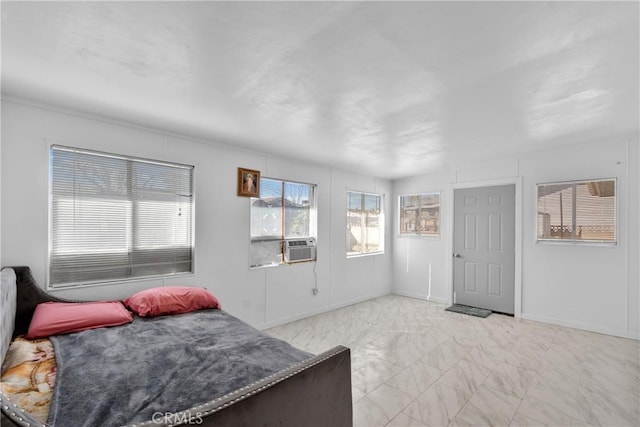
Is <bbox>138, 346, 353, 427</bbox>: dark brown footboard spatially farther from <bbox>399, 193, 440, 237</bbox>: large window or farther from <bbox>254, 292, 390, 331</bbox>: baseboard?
<bbox>399, 193, 440, 237</bbox>: large window

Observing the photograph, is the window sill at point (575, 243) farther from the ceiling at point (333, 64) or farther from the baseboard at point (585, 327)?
the ceiling at point (333, 64)

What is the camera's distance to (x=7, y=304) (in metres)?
1.96

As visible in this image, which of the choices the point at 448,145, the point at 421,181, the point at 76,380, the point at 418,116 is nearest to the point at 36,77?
the point at 76,380

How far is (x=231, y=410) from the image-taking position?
3.44 ft

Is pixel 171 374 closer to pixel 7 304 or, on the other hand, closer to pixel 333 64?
pixel 7 304

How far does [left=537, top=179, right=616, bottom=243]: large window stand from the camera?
3768mm

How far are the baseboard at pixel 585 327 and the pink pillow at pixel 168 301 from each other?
4.35m

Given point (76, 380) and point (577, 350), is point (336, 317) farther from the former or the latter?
point (76, 380)

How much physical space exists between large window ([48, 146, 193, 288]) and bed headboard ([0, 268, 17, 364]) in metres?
0.37

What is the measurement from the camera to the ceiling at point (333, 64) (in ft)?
4.70

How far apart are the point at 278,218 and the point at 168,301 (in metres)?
1.95

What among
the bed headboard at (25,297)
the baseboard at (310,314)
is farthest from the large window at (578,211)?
the bed headboard at (25,297)

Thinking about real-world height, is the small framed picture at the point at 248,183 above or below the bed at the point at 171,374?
above

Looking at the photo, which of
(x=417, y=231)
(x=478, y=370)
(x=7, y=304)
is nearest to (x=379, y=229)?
(x=417, y=231)
